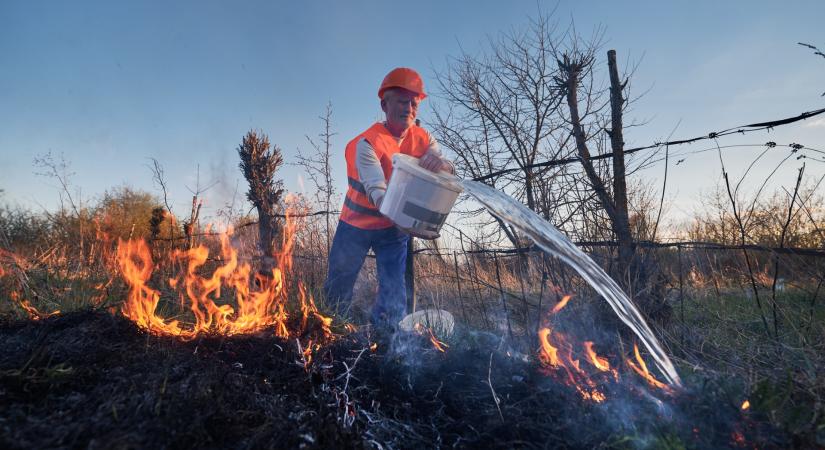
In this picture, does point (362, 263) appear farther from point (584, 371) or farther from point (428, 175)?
point (584, 371)

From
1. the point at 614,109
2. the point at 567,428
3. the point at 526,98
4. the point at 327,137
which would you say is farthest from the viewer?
the point at 526,98

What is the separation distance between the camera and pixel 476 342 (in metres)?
3.37

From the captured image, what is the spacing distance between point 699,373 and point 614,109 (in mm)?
2242

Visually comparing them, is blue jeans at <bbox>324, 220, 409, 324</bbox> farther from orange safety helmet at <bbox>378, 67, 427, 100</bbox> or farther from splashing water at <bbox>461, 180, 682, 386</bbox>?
orange safety helmet at <bbox>378, 67, 427, 100</bbox>

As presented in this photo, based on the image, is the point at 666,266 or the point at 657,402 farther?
the point at 666,266

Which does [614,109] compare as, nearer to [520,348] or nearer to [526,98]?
[520,348]

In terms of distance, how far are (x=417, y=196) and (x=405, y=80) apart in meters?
1.29

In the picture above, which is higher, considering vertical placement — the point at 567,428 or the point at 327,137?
the point at 327,137

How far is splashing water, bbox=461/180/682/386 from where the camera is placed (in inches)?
98.4

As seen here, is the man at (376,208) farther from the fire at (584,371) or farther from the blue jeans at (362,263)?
the fire at (584,371)

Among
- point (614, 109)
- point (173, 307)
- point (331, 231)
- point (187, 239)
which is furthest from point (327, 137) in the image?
point (614, 109)

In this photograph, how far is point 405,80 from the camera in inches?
148

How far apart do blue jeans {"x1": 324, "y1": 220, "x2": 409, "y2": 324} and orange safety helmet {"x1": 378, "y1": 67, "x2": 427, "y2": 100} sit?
4.39 ft

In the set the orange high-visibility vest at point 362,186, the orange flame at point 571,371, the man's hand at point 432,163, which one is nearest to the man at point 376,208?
the orange high-visibility vest at point 362,186
